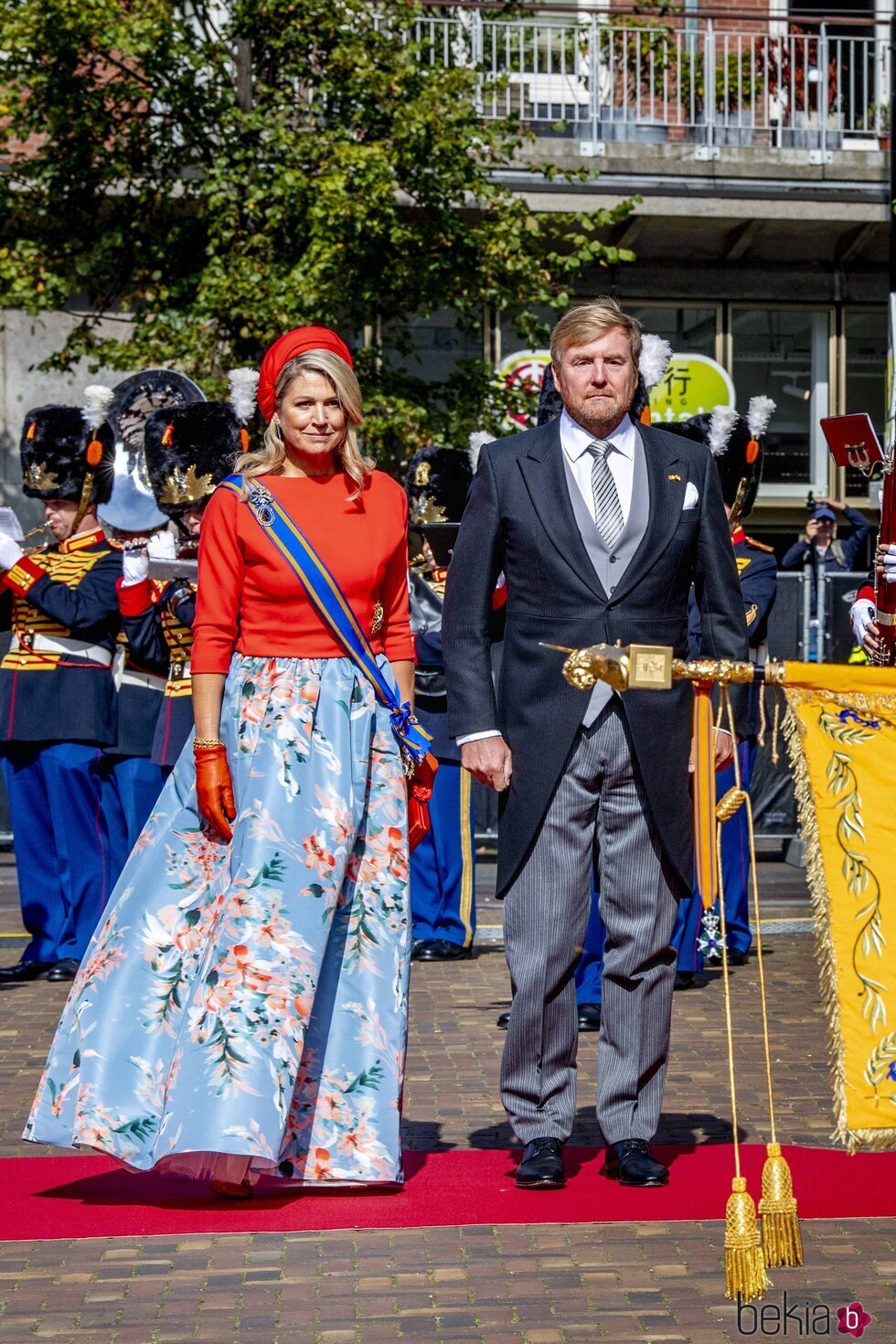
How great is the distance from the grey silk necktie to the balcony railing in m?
13.0

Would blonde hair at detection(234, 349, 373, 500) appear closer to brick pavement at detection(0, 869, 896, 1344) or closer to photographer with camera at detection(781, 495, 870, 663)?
brick pavement at detection(0, 869, 896, 1344)

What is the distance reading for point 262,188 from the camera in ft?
41.8

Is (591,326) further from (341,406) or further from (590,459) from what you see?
(341,406)

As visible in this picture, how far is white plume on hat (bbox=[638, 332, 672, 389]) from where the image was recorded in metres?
6.85

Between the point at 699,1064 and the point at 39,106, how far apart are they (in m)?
8.96

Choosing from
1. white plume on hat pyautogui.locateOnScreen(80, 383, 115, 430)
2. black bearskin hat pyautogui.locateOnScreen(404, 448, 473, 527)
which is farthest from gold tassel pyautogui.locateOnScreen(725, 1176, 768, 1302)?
black bearskin hat pyautogui.locateOnScreen(404, 448, 473, 527)

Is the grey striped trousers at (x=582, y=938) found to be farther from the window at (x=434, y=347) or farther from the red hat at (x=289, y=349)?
the window at (x=434, y=347)

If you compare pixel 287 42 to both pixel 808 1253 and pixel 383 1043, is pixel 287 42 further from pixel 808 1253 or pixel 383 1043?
pixel 808 1253

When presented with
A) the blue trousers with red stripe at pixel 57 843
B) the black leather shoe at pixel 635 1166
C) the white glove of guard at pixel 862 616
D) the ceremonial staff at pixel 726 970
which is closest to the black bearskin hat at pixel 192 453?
the blue trousers with red stripe at pixel 57 843

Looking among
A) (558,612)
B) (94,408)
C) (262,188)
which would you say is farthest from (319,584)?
(262,188)

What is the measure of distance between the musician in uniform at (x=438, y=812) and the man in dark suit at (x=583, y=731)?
384 centimetres

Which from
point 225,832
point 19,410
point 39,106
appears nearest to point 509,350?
point 19,410

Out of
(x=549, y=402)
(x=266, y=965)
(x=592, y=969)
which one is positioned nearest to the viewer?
(x=266, y=965)

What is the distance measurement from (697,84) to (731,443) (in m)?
11.5
